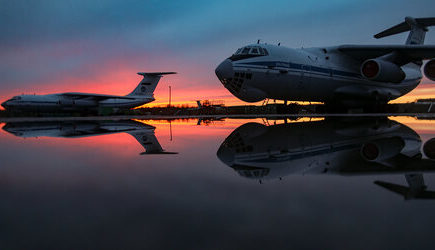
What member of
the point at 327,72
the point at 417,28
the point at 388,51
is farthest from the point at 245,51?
the point at 417,28

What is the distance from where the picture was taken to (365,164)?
2.30m

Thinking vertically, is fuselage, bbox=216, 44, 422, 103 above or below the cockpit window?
below

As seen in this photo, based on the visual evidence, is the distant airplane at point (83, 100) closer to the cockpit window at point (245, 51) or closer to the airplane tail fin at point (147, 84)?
the airplane tail fin at point (147, 84)

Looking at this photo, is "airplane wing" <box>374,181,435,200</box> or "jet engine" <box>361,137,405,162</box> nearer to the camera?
"airplane wing" <box>374,181,435,200</box>

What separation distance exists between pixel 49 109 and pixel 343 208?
2665 cm

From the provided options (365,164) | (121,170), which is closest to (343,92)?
(365,164)

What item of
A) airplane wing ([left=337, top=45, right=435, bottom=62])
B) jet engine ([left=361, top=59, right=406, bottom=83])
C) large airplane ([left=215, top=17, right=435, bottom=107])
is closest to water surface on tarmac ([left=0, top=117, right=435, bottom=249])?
large airplane ([left=215, top=17, right=435, bottom=107])

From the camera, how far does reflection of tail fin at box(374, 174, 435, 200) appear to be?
1506mm

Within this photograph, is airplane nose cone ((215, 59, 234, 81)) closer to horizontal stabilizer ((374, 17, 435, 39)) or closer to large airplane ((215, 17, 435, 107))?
large airplane ((215, 17, 435, 107))

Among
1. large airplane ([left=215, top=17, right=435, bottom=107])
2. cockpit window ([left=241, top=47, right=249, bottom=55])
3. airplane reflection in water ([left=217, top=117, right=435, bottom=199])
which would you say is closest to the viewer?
airplane reflection in water ([left=217, top=117, right=435, bottom=199])

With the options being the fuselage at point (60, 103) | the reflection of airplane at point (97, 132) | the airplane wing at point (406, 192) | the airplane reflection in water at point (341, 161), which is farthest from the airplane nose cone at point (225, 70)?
the fuselage at point (60, 103)

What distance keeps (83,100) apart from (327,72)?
69.6ft

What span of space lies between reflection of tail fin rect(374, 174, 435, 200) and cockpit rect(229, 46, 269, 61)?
7703 millimetres

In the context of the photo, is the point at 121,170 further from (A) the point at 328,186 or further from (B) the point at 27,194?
(A) the point at 328,186
